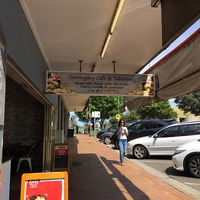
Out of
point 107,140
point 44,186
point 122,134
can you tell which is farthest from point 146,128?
point 44,186

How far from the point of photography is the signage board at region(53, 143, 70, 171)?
7.26m

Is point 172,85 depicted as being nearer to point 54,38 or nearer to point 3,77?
point 54,38

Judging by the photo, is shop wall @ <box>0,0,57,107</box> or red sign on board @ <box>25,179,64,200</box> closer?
shop wall @ <box>0,0,57,107</box>

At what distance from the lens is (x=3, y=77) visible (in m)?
2.51

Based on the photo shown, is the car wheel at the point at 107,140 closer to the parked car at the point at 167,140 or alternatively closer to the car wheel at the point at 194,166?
the parked car at the point at 167,140

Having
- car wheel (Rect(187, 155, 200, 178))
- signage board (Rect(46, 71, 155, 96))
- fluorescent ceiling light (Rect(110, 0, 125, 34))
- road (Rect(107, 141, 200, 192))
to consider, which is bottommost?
road (Rect(107, 141, 200, 192))

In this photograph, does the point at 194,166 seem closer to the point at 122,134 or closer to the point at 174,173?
the point at 174,173

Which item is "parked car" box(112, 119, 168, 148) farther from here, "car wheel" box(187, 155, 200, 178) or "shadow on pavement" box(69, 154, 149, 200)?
"car wheel" box(187, 155, 200, 178)

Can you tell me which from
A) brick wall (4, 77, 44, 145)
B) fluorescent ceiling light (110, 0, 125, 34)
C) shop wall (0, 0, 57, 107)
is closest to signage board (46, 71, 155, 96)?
shop wall (0, 0, 57, 107)

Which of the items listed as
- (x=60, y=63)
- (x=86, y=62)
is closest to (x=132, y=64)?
(x=86, y=62)

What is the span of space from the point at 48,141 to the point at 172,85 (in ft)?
16.6

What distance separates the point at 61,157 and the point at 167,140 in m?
5.18

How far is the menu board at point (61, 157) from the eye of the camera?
7270 millimetres

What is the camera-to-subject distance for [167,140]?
10.4 metres
